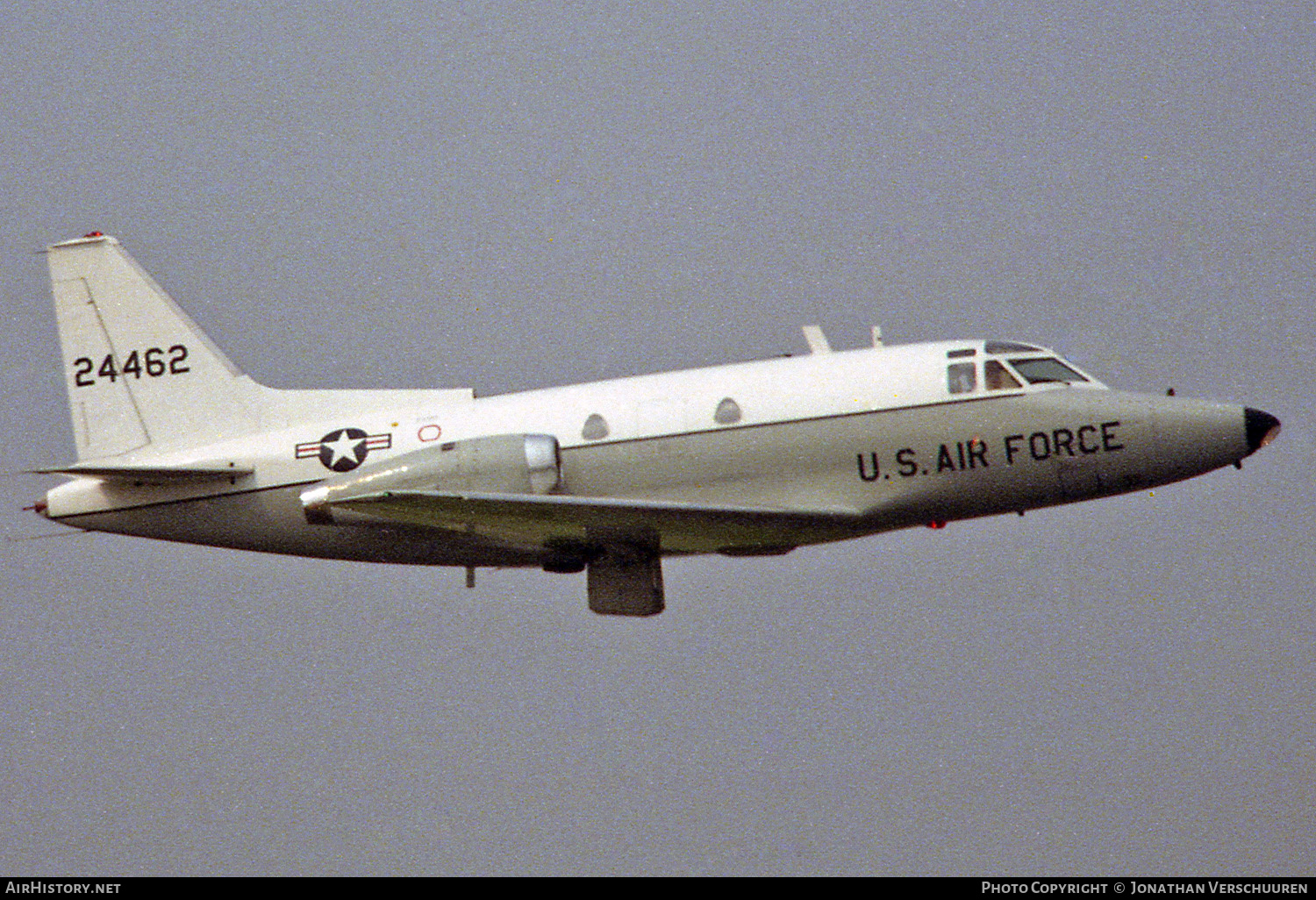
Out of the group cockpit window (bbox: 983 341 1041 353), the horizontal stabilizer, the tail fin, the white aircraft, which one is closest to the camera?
the white aircraft

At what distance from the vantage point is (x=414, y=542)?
33.6m

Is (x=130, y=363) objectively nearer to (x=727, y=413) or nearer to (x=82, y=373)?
(x=82, y=373)

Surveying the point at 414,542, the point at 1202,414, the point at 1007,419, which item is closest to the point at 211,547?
the point at 414,542

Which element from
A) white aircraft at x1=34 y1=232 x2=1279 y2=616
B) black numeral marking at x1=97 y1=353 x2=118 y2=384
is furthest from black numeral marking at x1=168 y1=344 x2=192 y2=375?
white aircraft at x1=34 y1=232 x2=1279 y2=616

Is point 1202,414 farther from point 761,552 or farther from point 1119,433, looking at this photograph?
point 761,552

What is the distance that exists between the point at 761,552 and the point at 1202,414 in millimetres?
7475

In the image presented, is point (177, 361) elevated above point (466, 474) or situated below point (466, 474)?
above

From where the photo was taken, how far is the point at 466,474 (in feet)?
104

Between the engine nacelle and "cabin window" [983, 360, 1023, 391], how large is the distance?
22.8 ft

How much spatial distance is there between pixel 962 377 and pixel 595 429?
5914mm

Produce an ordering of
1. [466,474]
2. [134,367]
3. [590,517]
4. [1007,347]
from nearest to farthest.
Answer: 1. [590,517]
2. [466,474]
3. [1007,347]
4. [134,367]

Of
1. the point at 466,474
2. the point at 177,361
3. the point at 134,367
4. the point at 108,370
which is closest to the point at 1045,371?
the point at 466,474

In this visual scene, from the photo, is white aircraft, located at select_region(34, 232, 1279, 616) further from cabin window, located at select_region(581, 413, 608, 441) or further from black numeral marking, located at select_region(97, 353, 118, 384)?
black numeral marking, located at select_region(97, 353, 118, 384)

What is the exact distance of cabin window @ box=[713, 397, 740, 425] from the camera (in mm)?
31688
